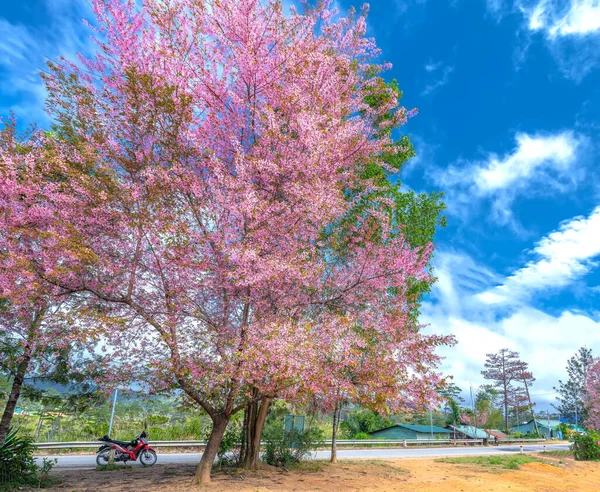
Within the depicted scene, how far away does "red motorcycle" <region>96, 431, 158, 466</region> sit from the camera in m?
12.3

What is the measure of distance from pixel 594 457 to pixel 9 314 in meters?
27.2

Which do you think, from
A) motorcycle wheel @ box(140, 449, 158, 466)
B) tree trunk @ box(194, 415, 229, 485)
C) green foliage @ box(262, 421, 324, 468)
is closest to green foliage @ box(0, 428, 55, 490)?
tree trunk @ box(194, 415, 229, 485)

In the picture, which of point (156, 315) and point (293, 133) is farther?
point (293, 133)

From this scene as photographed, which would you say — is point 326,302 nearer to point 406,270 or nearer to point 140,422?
point 406,270

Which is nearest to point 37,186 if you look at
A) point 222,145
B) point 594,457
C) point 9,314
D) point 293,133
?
point 9,314

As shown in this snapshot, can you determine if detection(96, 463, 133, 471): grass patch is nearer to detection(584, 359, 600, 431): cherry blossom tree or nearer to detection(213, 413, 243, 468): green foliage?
detection(213, 413, 243, 468): green foliage

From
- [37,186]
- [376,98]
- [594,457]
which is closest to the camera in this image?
[37,186]

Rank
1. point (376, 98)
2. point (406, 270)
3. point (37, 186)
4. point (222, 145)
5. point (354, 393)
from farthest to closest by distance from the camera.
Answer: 1. point (376, 98)
2. point (406, 270)
3. point (222, 145)
4. point (354, 393)
5. point (37, 186)

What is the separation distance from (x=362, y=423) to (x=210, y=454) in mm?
32494

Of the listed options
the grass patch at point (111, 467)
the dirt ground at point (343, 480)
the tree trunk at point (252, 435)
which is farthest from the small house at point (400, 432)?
the grass patch at point (111, 467)

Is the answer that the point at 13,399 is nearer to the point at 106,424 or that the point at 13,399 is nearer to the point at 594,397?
the point at 106,424

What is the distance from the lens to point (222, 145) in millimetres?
9305

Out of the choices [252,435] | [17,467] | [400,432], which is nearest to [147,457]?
[252,435]

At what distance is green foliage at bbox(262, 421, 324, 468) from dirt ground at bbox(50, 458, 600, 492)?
20.8 inches
